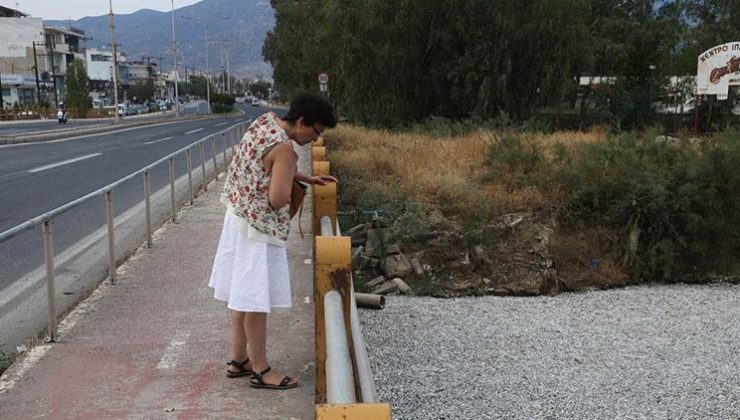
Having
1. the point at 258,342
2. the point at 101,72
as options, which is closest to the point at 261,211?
the point at 258,342

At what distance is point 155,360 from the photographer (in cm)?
482

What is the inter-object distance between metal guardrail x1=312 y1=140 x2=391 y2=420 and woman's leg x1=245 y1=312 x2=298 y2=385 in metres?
0.44

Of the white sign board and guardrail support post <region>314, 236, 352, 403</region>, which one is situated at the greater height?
the white sign board

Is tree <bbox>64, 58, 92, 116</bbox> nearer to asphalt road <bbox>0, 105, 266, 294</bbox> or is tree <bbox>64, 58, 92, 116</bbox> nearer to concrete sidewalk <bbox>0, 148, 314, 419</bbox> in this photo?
asphalt road <bbox>0, 105, 266, 294</bbox>

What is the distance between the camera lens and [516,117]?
2461 cm

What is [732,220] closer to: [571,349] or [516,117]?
[571,349]

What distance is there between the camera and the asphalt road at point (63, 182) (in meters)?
6.62

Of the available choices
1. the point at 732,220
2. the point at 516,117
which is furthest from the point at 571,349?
the point at 516,117

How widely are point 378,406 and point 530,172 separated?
40.9 ft

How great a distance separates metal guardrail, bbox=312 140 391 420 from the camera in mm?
1794

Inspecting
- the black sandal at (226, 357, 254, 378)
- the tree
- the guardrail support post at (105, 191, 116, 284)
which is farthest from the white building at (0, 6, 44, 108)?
the black sandal at (226, 357, 254, 378)

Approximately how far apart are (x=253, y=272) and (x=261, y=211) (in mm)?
343

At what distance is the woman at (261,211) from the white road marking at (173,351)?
2.98ft

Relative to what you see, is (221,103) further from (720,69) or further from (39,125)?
(720,69)
